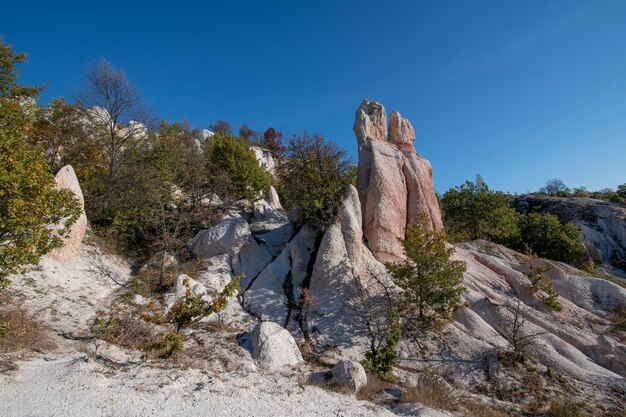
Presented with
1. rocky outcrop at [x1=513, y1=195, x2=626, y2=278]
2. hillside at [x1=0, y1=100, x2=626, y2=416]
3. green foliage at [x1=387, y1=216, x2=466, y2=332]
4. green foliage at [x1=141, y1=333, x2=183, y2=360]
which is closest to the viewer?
hillside at [x1=0, y1=100, x2=626, y2=416]

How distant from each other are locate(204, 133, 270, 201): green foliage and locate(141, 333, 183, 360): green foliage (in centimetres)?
1487

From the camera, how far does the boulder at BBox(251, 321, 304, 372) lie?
8844 millimetres

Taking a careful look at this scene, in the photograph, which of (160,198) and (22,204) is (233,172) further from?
(22,204)

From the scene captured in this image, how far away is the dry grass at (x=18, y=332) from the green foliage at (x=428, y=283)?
35.0 feet

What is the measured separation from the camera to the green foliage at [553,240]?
24.5 meters

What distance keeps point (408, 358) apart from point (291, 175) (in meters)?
12.8

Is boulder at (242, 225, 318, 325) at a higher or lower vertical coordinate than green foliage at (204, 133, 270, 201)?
lower

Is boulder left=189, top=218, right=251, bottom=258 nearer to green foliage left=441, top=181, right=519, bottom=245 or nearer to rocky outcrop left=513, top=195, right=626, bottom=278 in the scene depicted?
green foliage left=441, top=181, right=519, bottom=245

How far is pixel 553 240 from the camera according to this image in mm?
25531

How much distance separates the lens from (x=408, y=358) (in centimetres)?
1054

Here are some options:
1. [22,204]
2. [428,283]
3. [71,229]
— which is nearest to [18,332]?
[22,204]

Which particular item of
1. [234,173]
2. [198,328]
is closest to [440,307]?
[198,328]

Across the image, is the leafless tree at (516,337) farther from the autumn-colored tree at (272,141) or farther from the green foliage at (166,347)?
the autumn-colored tree at (272,141)

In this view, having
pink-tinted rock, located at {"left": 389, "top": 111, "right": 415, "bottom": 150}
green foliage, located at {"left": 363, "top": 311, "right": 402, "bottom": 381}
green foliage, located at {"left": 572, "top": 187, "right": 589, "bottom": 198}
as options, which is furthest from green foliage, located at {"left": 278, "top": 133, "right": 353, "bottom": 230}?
green foliage, located at {"left": 572, "top": 187, "right": 589, "bottom": 198}
